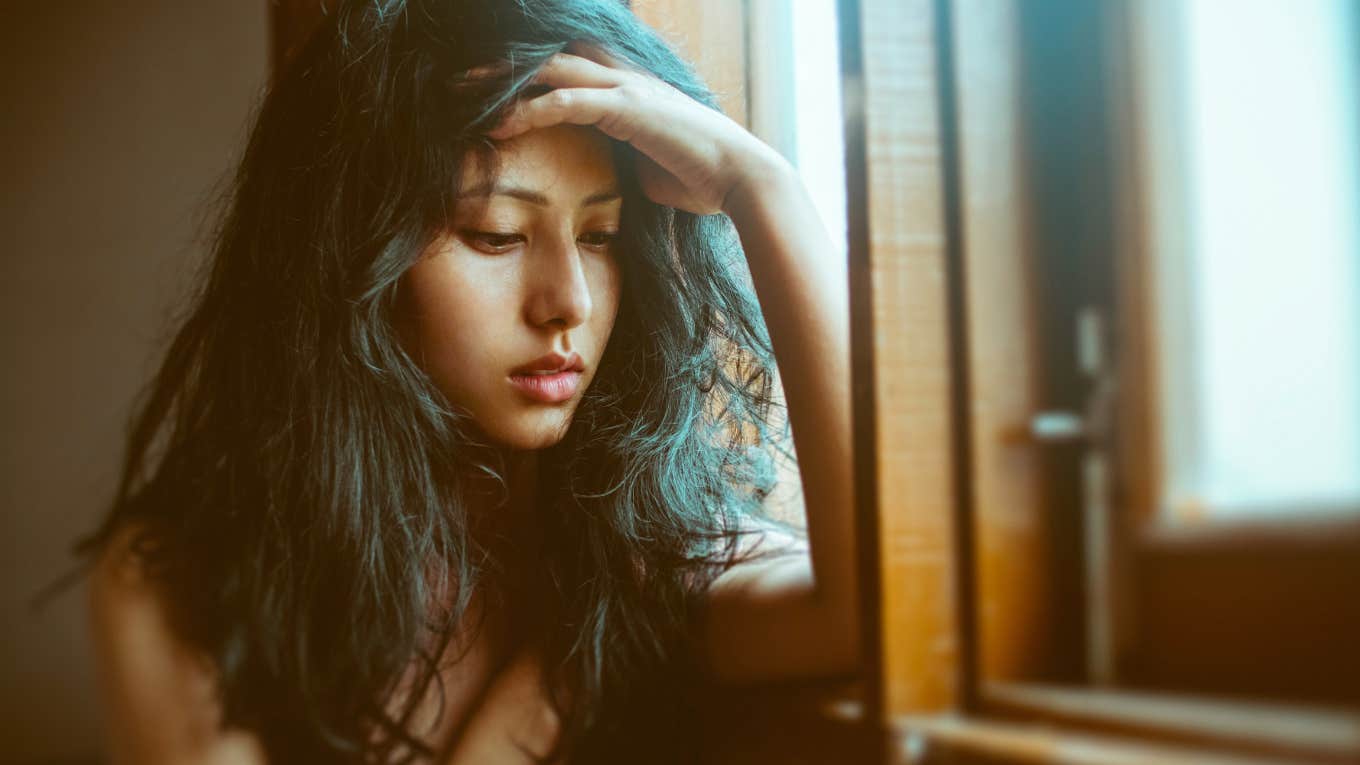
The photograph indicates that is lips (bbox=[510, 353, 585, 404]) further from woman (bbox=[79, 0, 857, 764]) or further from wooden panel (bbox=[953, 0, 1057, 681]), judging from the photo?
wooden panel (bbox=[953, 0, 1057, 681])

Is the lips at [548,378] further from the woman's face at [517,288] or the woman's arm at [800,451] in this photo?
the woman's arm at [800,451]

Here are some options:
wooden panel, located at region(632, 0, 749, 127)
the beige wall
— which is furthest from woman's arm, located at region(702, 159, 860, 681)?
the beige wall

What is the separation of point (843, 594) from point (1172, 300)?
0.29 m

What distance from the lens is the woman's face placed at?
62 cm

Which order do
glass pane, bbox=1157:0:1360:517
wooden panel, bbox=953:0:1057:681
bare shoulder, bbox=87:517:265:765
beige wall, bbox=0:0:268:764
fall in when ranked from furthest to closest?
beige wall, bbox=0:0:268:764 < bare shoulder, bbox=87:517:265:765 < wooden panel, bbox=953:0:1057:681 < glass pane, bbox=1157:0:1360:517

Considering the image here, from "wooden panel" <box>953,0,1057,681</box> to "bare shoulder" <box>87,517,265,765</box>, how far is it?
17.0 inches

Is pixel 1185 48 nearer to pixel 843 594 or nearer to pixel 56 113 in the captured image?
pixel 843 594

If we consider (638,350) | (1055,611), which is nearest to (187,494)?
(638,350)

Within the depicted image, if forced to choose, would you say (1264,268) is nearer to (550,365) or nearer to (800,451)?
(800,451)

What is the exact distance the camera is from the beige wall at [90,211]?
2.72 feet

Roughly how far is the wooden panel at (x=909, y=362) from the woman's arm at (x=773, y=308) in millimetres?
118

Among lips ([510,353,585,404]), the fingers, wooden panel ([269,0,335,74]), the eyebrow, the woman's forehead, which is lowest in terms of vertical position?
lips ([510,353,585,404])

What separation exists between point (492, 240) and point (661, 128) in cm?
14

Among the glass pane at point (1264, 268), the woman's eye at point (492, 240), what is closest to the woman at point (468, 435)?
the woman's eye at point (492, 240)
